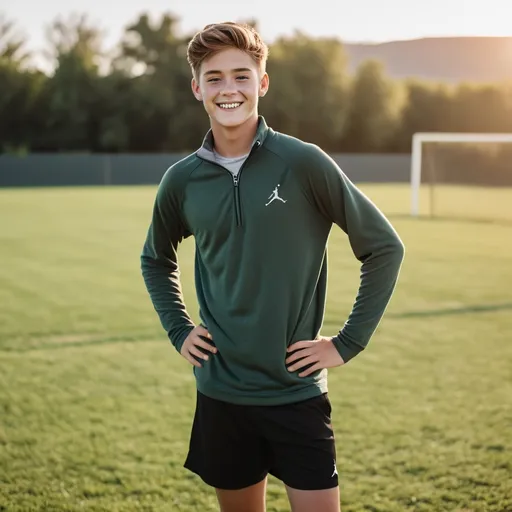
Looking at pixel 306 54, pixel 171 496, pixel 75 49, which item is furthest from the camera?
pixel 306 54

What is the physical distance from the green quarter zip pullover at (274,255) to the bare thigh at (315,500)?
27cm

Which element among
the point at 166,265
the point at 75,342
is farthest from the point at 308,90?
the point at 166,265

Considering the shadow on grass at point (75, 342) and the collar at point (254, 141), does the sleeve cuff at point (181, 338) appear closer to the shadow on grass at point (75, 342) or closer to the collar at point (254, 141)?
the collar at point (254, 141)

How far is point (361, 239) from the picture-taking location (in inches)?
93.5

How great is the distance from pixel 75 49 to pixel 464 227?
35810 mm

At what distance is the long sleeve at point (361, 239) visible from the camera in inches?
92.4

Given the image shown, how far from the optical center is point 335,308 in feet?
27.5

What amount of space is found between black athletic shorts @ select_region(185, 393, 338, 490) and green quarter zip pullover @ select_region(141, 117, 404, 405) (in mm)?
42

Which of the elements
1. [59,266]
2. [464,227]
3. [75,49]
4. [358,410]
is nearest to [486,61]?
[75,49]

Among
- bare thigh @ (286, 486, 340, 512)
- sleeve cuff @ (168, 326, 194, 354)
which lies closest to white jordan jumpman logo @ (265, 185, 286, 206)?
sleeve cuff @ (168, 326, 194, 354)

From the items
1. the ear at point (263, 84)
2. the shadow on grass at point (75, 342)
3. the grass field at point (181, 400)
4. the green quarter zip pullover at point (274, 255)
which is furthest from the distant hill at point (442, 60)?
the green quarter zip pullover at point (274, 255)

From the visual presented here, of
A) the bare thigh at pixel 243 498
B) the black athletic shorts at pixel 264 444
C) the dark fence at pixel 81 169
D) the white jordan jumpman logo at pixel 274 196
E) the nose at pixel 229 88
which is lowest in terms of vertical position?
the dark fence at pixel 81 169

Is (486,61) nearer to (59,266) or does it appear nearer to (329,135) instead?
(329,135)

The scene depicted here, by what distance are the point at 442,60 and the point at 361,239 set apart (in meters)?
59.4
